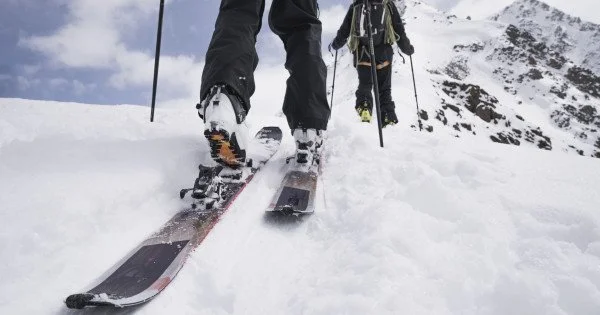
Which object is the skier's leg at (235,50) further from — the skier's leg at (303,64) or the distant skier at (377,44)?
the distant skier at (377,44)

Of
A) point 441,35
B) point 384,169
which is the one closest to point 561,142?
point 441,35

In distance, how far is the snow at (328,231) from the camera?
1131mm

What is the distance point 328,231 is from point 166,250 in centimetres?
72

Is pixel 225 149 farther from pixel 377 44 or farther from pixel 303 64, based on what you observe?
pixel 377 44

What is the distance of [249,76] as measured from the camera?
7.89ft

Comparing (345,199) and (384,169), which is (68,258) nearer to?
(345,199)

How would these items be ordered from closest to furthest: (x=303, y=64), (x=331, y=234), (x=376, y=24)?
(x=331, y=234), (x=303, y=64), (x=376, y=24)

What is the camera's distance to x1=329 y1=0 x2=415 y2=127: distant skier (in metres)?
5.88

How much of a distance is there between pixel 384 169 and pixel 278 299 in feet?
4.49

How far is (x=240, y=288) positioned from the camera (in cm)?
130

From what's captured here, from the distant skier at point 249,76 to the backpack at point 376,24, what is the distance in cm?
332

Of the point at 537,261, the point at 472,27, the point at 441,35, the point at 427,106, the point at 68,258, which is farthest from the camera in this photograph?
the point at 472,27

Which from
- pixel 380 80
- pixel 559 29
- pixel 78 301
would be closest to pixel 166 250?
pixel 78 301

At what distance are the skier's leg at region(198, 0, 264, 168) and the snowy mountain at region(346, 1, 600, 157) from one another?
114 feet
